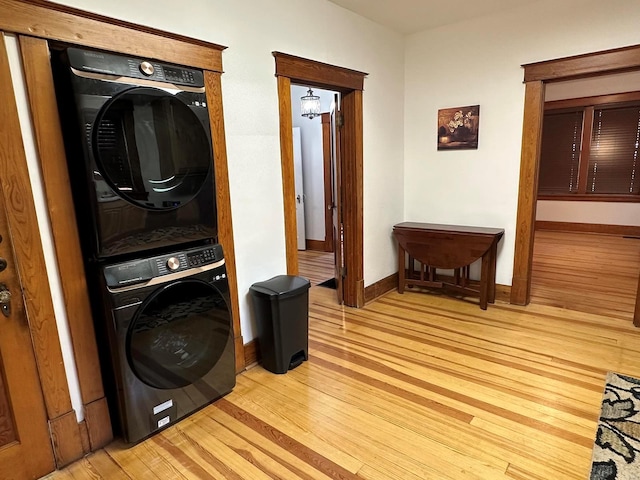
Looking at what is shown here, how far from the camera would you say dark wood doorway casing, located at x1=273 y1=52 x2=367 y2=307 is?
2.70 meters

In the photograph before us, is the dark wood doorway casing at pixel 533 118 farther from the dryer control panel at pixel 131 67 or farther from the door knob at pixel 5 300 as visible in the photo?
the door knob at pixel 5 300

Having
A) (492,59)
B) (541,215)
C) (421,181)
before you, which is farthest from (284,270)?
(541,215)

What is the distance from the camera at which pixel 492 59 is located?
Result: 3434 mm

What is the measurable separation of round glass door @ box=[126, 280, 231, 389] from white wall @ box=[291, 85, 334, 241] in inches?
159

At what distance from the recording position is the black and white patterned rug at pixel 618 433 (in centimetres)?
166

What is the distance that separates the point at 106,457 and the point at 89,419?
199mm

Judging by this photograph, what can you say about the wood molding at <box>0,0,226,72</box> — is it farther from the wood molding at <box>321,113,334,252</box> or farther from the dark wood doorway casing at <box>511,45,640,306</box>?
the wood molding at <box>321,113,334,252</box>

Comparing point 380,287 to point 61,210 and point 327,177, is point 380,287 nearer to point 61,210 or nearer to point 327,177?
point 327,177

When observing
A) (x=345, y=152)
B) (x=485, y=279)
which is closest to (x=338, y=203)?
(x=345, y=152)

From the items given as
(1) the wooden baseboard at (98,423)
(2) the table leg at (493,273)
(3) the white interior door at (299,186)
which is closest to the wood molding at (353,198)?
(2) the table leg at (493,273)

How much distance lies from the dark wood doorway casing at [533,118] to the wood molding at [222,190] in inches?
102

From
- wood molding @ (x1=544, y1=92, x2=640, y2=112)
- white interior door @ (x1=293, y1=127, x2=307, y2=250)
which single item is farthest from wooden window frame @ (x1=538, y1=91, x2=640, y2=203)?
white interior door @ (x1=293, y1=127, x2=307, y2=250)

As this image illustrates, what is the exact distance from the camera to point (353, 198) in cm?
351

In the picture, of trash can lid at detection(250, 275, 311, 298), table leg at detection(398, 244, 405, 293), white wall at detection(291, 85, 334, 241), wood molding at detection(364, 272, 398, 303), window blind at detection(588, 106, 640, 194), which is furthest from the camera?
window blind at detection(588, 106, 640, 194)
